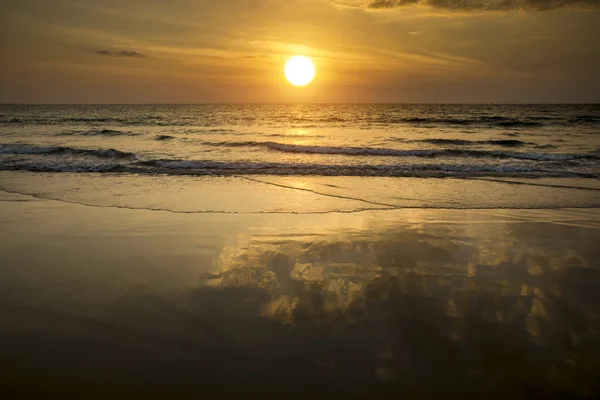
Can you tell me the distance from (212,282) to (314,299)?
1337mm

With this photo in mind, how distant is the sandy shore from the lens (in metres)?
3.36

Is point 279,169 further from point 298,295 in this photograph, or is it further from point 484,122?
point 484,122

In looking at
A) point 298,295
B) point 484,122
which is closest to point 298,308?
point 298,295

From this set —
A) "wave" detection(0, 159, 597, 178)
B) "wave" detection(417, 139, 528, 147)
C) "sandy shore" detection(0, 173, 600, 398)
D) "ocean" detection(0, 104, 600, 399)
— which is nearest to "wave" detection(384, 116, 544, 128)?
"wave" detection(417, 139, 528, 147)

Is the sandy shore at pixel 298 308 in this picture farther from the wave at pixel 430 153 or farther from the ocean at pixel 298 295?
the wave at pixel 430 153

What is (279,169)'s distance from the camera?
1659 centimetres

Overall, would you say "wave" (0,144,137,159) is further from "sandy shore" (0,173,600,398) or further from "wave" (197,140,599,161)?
"sandy shore" (0,173,600,398)

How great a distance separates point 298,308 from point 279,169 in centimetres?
1239

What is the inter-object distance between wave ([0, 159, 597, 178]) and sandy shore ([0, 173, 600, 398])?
7.73 meters

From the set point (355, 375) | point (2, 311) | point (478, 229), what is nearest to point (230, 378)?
point (355, 375)

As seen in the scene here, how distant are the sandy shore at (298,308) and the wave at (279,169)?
25.4 ft

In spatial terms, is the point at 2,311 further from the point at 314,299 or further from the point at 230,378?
the point at 314,299

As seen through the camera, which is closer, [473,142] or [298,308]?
[298,308]

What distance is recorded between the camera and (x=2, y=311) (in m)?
4.42
